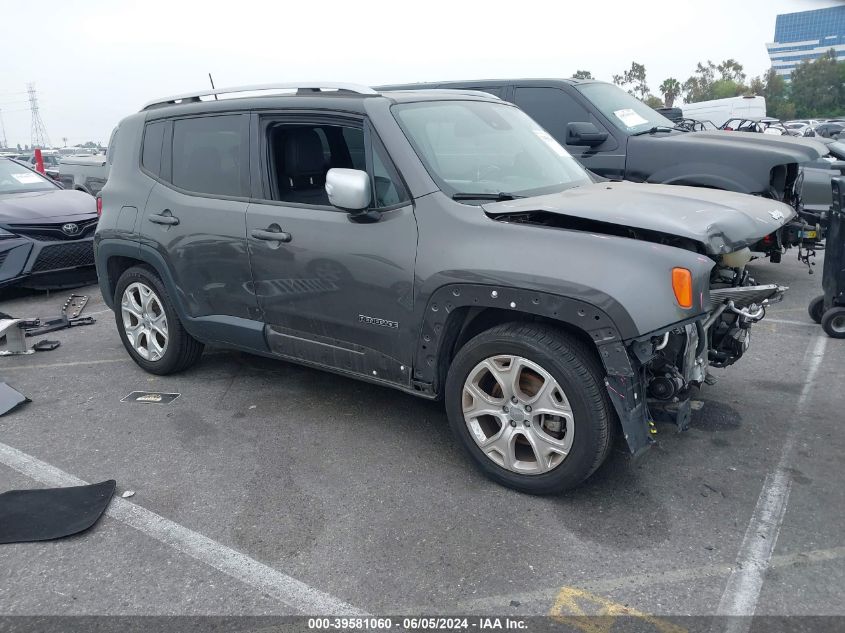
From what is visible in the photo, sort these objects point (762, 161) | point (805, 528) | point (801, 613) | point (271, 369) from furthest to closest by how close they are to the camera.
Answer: point (762, 161) < point (271, 369) < point (805, 528) < point (801, 613)

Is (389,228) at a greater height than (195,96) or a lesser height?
lesser

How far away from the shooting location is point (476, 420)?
3564 millimetres

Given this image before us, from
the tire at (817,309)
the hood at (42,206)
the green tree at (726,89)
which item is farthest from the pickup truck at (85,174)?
the green tree at (726,89)

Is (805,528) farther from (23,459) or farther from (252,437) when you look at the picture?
(23,459)

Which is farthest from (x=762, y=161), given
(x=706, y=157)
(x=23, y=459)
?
(x=23, y=459)

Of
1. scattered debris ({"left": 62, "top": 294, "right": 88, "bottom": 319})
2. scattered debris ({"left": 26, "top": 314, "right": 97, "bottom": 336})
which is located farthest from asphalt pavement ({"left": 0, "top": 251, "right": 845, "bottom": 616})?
scattered debris ({"left": 62, "top": 294, "right": 88, "bottom": 319})

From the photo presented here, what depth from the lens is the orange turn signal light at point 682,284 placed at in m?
3.02

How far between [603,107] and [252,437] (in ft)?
17.6

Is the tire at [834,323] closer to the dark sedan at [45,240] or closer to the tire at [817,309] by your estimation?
the tire at [817,309]

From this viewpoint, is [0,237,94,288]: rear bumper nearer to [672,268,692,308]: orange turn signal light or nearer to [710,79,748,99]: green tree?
[672,268,692,308]: orange turn signal light

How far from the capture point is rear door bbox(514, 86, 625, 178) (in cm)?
739

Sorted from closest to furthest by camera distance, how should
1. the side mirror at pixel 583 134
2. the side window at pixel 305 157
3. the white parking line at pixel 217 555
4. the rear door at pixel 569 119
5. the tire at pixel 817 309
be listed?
the white parking line at pixel 217 555 → the side window at pixel 305 157 → the tire at pixel 817 309 → the side mirror at pixel 583 134 → the rear door at pixel 569 119

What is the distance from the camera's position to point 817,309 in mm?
6176

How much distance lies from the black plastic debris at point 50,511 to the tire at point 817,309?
571cm
